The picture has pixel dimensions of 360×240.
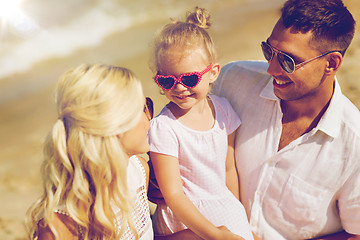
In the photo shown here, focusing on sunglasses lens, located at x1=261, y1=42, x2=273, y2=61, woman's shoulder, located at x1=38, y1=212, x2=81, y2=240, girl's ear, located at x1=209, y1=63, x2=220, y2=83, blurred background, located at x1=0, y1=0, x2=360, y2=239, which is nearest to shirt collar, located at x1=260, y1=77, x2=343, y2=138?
sunglasses lens, located at x1=261, y1=42, x2=273, y2=61

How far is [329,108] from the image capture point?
8.95 feet

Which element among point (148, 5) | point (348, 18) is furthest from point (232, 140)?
point (148, 5)

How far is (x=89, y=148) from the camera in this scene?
1.99 metres

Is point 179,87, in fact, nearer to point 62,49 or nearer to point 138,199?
point 138,199

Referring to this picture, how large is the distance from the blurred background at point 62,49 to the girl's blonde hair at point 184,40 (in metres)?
2.31

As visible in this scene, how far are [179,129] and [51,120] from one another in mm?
4192

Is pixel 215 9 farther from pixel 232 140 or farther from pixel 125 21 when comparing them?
pixel 232 140

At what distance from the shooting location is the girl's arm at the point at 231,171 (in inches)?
117

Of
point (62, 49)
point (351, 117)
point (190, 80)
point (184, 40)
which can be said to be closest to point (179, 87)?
point (190, 80)

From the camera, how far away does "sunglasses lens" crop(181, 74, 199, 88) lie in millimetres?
2443

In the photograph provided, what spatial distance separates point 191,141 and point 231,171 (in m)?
0.58

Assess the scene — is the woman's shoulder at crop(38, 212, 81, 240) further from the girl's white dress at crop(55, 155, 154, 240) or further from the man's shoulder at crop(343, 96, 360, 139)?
the man's shoulder at crop(343, 96, 360, 139)

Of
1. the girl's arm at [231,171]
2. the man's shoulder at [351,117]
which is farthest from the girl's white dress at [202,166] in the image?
the man's shoulder at [351,117]

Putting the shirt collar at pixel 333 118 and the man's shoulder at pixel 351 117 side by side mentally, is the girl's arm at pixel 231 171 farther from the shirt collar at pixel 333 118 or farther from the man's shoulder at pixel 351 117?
the man's shoulder at pixel 351 117
